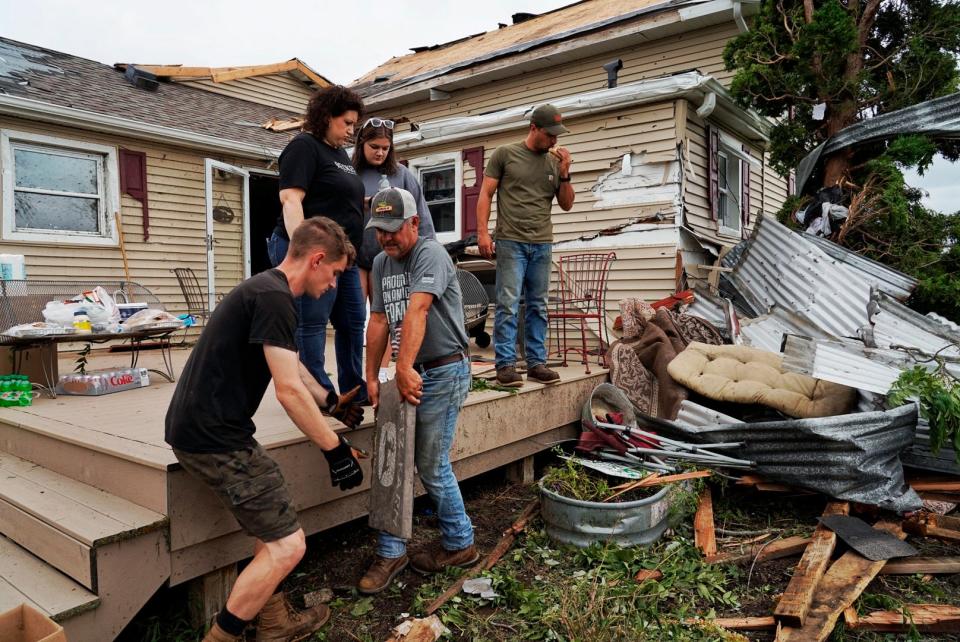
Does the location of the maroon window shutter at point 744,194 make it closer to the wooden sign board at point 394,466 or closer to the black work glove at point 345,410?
the wooden sign board at point 394,466

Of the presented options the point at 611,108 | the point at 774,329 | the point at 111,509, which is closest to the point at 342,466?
the point at 111,509

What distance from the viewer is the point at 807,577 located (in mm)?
2729

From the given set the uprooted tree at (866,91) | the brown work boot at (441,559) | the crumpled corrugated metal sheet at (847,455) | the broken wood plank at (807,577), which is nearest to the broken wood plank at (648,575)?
the broken wood plank at (807,577)

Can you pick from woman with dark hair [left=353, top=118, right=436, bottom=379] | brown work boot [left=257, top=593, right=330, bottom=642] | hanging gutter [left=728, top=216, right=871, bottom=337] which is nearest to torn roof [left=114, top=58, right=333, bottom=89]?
hanging gutter [left=728, top=216, right=871, bottom=337]

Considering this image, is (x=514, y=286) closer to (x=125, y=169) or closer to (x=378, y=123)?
(x=378, y=123)

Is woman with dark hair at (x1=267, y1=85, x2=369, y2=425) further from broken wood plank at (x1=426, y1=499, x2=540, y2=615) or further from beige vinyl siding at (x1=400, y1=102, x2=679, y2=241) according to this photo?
beige vinyl siding at (x1=400, y1=102, x2=679, y2=241)

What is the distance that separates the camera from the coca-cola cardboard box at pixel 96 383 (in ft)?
13.0

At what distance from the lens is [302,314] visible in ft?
9.45

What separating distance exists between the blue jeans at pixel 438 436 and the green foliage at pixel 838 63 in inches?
257

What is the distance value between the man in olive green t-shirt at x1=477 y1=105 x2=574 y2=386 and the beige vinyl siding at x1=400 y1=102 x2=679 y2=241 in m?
2.84

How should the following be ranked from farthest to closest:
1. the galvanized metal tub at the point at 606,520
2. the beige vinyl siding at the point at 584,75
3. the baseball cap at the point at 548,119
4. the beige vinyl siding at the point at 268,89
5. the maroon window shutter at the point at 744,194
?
1. the beige vinyl siding at the point at 268,89
2. the maroon window shutter at the point at 744,194
3. the beige vinyl siding at the point at 584,75
4. the baseball cap at the point at 548,119
5. the galvanized metal tub at the point at 606,520

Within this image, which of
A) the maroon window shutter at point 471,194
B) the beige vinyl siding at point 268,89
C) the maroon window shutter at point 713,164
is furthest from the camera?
the beige vinyl siding at point 268,89

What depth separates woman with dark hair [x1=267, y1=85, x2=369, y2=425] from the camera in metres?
2.77

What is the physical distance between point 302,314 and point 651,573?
2209 millimetres
